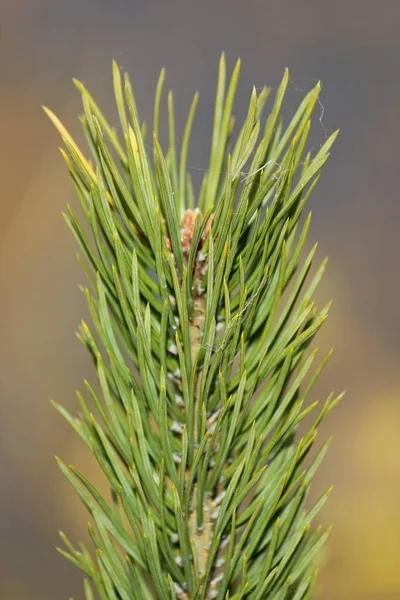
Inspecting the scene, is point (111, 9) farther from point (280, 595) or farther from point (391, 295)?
point (280, 595)

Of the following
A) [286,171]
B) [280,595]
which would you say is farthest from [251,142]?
[280,595]

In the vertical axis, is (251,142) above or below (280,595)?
above

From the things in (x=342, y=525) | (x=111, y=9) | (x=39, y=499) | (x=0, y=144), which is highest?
(x=111, y=9)

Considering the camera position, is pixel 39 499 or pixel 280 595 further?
pixel 39 499

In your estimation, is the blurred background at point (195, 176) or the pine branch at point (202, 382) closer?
the pine branch at point (202, 382)
